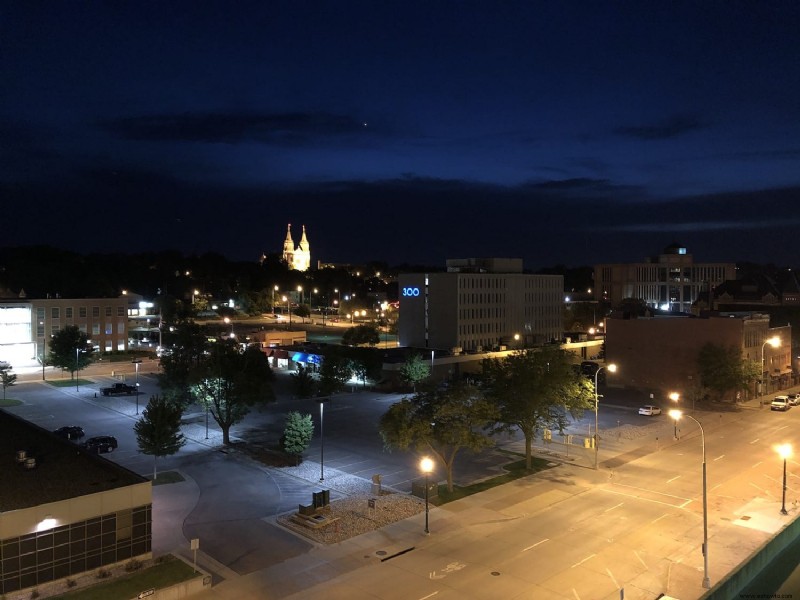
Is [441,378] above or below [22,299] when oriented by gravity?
below

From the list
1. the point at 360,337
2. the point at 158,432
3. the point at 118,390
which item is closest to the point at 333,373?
the point at 118,390

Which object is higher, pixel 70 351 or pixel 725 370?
pixel 70 351

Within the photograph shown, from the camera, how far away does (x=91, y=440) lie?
40.5 meters

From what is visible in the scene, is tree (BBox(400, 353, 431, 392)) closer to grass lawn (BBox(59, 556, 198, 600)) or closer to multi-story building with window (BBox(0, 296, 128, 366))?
multi-story building with window (BBox(0, 296, 128, 366))

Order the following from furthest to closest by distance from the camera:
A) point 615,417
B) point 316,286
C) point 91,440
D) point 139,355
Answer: point 316,286 < point 139,355 < point 615,417 < point 91,440

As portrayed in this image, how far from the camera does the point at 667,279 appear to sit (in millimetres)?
151125

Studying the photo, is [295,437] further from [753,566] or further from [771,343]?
[771,343]

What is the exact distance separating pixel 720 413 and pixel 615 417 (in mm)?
9593

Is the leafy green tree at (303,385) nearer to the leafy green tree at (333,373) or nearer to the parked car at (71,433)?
the leafy green tree at (333,373)

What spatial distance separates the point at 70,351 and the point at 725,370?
218ft

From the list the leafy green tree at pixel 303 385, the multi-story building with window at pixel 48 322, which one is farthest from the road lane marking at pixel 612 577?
the multi-story building with window at pixel 48 322

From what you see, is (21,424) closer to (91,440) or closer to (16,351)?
(91,440)

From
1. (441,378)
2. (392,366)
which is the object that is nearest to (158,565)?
(392,366)

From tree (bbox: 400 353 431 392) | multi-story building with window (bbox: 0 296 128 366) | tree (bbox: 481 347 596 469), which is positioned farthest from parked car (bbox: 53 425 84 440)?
multi-story building with window (bbox: 0 296 128 366)
